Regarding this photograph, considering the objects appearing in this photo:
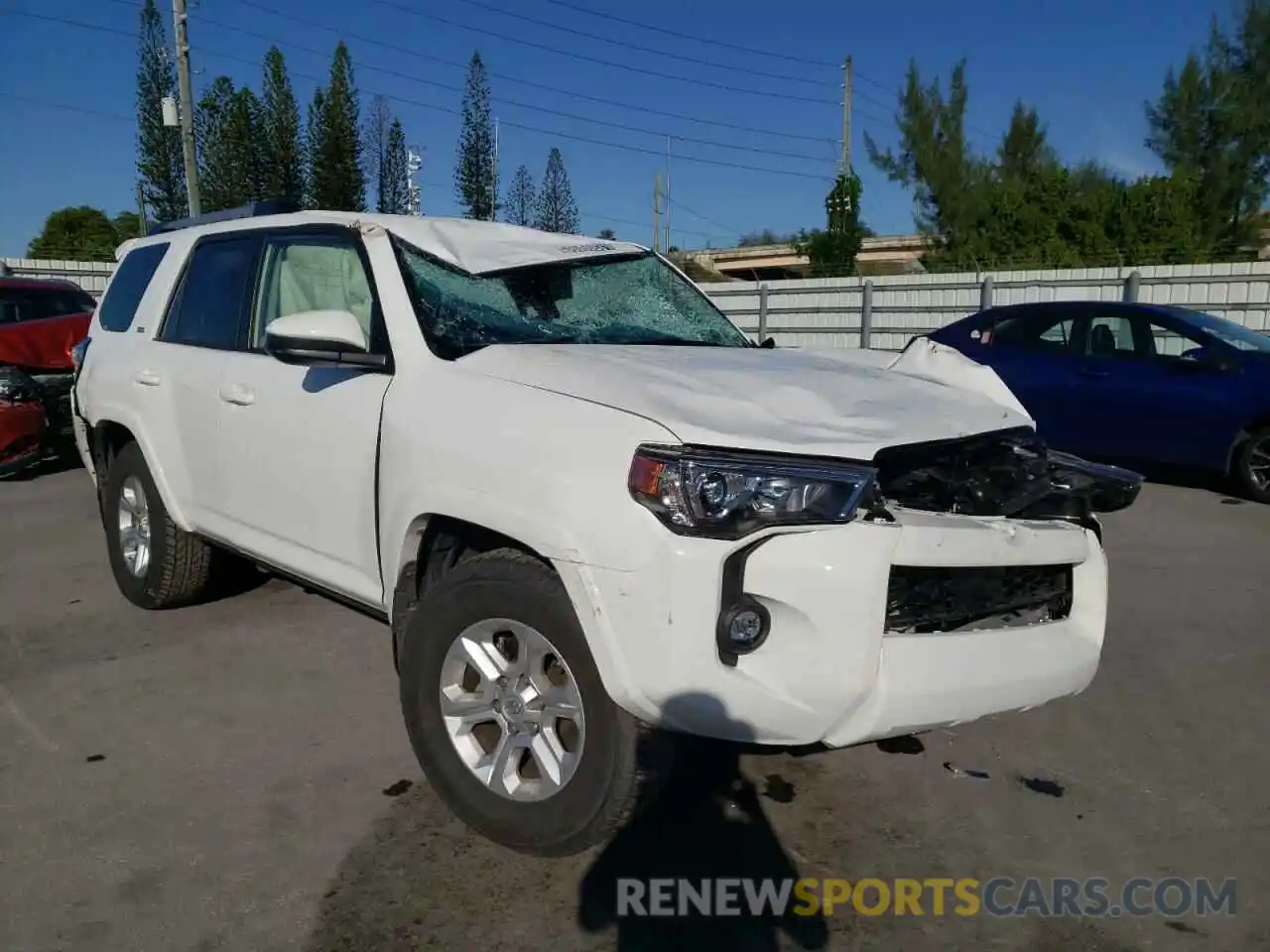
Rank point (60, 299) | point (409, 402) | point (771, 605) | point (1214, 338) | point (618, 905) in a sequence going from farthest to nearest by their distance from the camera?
1. point (60, 299)
2. point (1214, 338)
3. point (409, 402)
4. point (618, 905)
5. point (771, 605)

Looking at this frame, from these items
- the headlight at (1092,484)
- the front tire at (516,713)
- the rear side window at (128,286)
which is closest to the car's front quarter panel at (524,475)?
the front tire at (516,713)

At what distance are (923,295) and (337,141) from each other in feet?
82.5

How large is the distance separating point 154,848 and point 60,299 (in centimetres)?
983

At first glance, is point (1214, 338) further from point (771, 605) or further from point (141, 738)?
point (141, 738)

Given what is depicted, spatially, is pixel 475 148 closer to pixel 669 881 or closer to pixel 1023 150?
pixel 1023 150

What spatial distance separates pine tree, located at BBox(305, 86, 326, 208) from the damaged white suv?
3547 centimetres

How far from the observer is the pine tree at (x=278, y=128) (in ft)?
118

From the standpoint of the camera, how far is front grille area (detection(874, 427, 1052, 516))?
8.91 feet

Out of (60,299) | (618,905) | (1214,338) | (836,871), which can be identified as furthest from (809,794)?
(60,299)

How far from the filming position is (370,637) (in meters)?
4.54

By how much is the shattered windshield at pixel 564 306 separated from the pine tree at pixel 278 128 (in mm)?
35169

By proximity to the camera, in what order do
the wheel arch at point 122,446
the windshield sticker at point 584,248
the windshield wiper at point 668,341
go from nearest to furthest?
the windshield wiper at point 668,341 < the windshield sticker at point 584,248 < the wheel arch at point 122,446

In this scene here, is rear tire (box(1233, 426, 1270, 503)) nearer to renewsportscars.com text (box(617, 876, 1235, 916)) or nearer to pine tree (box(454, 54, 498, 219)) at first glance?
renewsportscars.com text (box(617, 876, 1235, 916))

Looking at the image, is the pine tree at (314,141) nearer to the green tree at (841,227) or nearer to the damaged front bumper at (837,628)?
the green tree at (841,227)
